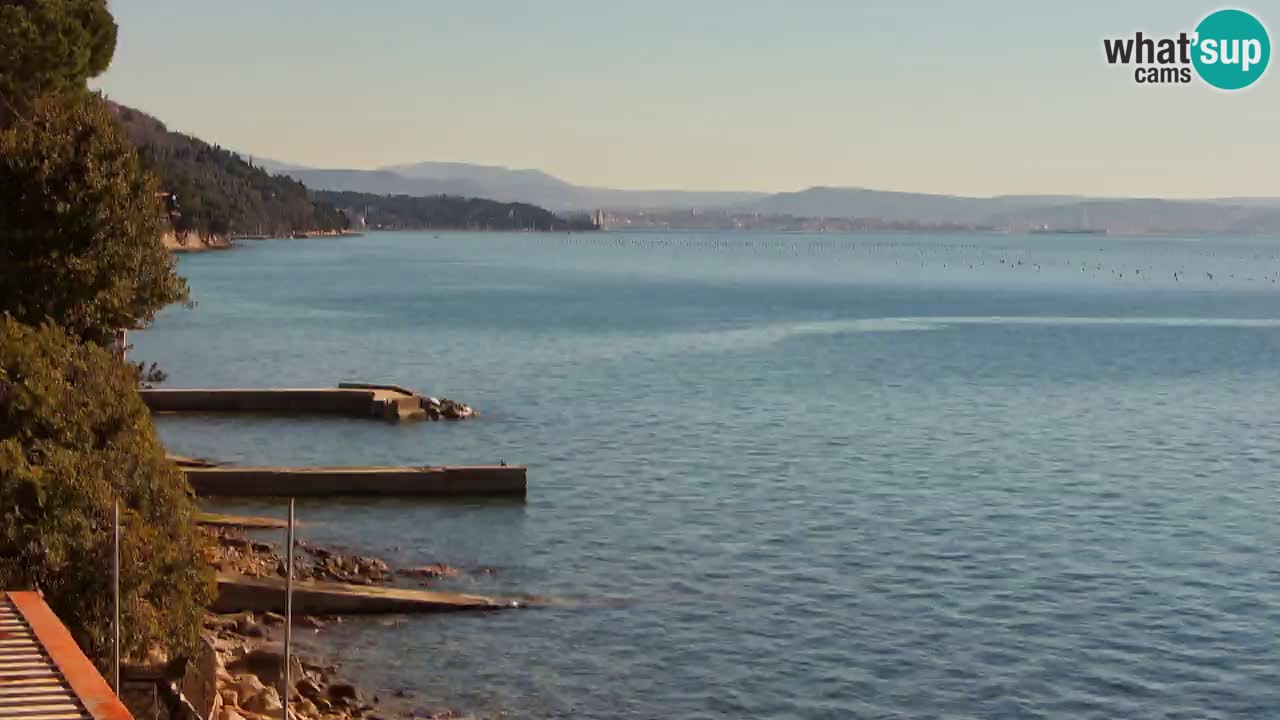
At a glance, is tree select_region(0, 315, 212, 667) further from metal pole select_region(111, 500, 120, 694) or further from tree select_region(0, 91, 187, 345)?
tree select_region(0, 91, 187, 345)

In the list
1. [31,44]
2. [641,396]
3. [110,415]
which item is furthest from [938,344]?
[110,415]

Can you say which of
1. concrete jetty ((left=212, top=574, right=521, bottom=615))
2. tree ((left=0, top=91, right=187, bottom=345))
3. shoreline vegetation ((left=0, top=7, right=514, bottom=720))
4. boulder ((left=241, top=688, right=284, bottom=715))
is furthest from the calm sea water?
tree ((left=0, top=91, right=187, bottom=345))

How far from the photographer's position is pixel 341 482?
161 ft

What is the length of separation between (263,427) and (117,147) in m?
24.9

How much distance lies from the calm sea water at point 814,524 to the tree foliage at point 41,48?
12.7m

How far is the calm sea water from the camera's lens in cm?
3166

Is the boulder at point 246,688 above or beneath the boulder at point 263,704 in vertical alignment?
above

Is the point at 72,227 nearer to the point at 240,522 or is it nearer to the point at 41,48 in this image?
the point at 240,522

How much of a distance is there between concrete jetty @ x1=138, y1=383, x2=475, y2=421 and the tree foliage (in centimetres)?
1383

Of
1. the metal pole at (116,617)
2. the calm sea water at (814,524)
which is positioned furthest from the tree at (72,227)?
the metal pole at (116,617)

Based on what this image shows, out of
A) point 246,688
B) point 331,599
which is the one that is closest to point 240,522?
point 331,599

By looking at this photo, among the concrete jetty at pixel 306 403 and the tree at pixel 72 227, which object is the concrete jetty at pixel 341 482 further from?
the concrete jetty at pixel 306 403

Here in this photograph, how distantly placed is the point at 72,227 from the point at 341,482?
1245 cm

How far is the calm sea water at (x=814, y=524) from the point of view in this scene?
104 ft
